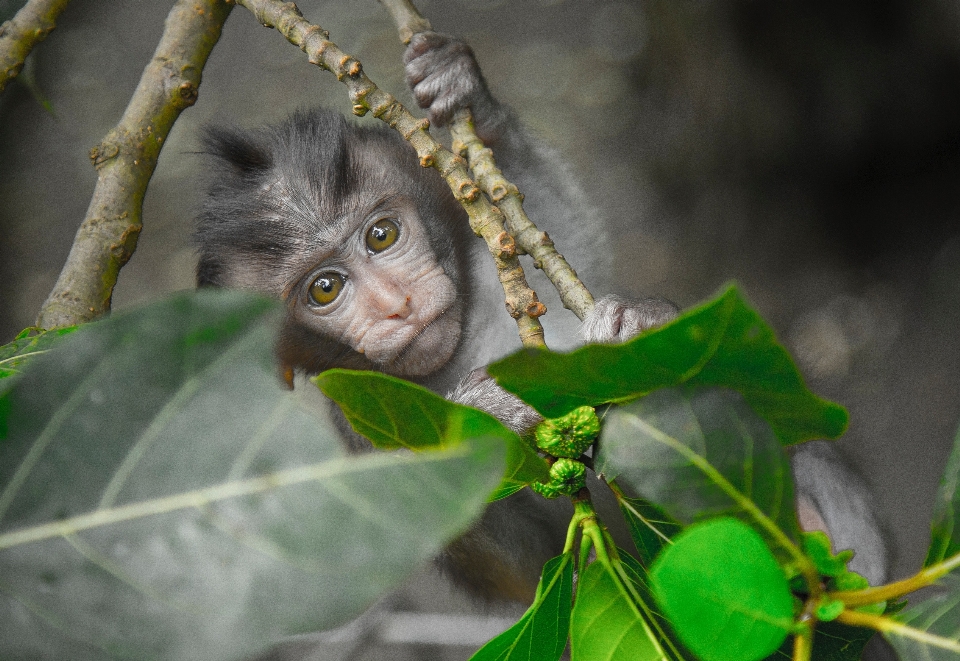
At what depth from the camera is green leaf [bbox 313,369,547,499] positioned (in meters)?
0.27

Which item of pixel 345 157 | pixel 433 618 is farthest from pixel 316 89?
pixel 433 618

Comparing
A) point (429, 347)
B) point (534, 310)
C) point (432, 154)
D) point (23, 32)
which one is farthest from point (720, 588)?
point (23, 32)

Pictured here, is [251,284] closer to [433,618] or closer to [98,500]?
[433,618]

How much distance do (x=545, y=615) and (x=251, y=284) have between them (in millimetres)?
720

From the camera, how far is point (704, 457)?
0.25 metres

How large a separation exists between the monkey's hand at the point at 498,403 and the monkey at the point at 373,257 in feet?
0.47

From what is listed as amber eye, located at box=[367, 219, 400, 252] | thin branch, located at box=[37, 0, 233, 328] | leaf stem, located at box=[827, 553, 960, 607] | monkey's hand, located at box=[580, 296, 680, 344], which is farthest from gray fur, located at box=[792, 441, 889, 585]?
thin branch, located at box=[37, 0, 233, 328]

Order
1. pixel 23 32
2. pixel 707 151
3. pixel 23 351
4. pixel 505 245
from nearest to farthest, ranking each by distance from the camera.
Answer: pixel 23 351, pixel 505 245, pixel 23 32, pixel 707 151

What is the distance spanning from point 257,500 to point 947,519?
0.82 feet

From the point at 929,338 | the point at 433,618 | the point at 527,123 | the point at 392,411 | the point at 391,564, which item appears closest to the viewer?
the point at 391,564

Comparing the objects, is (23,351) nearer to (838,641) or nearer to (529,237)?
(529,237)

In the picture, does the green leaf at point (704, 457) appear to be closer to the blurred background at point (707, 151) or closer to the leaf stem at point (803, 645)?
the leaf stem at point (803, 645)

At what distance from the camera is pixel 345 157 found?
944mm

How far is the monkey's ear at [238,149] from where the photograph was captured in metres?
0.91
